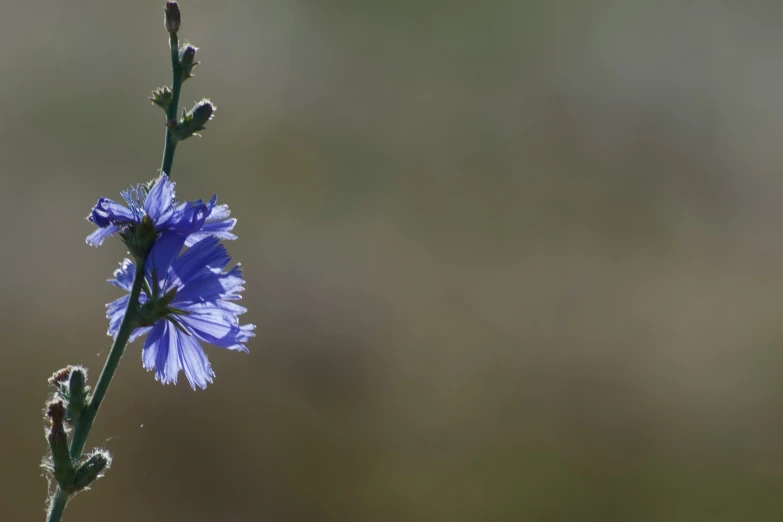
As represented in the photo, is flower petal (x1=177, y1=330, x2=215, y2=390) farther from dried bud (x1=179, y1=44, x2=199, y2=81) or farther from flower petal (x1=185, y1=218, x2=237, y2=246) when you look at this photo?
dried bud (x1=179, y1=44, x2=199, y2=81)

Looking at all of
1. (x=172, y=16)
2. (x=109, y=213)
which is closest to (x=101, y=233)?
(x=109, y=213)

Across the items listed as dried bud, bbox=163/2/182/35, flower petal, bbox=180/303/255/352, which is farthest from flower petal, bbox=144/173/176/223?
dried bud, bbox=163/2/182/35

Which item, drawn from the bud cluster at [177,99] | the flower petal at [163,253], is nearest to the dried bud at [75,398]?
the flower petal at [163,253]

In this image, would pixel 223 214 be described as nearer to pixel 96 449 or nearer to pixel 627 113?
pixel 96 449

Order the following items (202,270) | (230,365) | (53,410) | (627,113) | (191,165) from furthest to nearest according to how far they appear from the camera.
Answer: (627,113) < (191,165) < (230,365) < (202,270) < (53,410)

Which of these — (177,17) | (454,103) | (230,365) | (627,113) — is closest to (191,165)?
(230,365)

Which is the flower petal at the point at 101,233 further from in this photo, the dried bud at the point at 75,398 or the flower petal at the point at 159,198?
the dried bud at the point at 75,398

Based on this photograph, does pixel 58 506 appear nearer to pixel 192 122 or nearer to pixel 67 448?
pixel 67 448
